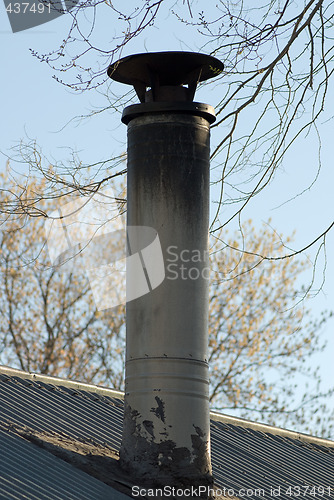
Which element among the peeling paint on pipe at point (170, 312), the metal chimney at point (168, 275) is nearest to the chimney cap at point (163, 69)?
the metal chimney at point (168, 275)

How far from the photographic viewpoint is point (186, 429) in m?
6.98

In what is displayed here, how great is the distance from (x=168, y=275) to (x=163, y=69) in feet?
5.58

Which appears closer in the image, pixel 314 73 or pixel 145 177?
pixel 145 177

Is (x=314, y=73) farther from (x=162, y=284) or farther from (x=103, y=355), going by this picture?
(x=103, y=355)

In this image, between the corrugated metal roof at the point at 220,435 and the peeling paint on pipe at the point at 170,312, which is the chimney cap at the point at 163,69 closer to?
the peeling paint on pipe at the point at 170,312

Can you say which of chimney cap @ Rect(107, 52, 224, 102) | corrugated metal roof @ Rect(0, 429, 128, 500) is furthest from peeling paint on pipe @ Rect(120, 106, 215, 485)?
→ corrugated metal roof @ Rect(0, 429, 128, 500)

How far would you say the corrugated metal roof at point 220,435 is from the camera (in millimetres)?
7727

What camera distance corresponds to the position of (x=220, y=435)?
9.54 metres

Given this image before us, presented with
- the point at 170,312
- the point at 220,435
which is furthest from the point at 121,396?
the point at 170,312

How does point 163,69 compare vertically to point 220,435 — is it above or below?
above

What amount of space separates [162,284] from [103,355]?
678 inches

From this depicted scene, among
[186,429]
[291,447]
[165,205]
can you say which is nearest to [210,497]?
[186,429]

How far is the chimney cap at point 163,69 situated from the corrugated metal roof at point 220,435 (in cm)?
269

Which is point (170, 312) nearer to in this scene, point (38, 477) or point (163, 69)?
point (38, 477)
